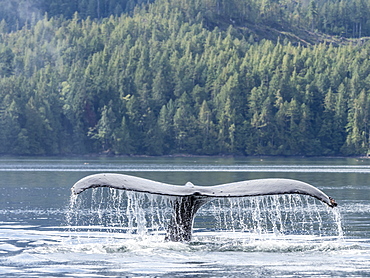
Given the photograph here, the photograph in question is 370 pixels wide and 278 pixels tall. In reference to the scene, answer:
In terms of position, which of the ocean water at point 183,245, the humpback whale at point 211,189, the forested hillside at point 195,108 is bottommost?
the ocean water at point 183,245

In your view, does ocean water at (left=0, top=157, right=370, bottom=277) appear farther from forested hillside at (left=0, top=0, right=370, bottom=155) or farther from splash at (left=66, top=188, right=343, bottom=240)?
forested hillside at (left=0, top=0, right=370, bottom=155)

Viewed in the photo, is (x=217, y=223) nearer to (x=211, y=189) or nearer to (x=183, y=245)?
(x=183, y=245)

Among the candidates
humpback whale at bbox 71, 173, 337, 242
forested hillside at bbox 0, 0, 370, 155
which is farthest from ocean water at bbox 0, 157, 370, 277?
forested hillside at bbox 0, 0, 370, 155

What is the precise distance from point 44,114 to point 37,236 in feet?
484

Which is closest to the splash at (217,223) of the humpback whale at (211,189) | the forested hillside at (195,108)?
the humpback whale at (211,189)

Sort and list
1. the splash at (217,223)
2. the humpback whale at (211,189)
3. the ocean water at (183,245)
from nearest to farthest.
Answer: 1. the humpback whale at (211,189)
2. the ocean water at (183,245)
3. the splash at (217,223)

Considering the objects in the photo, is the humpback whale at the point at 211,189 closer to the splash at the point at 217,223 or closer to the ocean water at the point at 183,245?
the ocean water at the point at 183,245

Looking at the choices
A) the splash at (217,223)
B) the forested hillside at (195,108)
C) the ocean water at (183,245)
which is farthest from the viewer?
the forested hillside at (195,108)

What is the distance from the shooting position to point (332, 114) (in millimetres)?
174625

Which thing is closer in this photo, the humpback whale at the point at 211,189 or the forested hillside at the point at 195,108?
the humpback whale at the point at 211,189

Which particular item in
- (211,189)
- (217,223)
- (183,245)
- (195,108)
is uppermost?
(195,108)

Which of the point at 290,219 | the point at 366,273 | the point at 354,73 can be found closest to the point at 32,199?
the point at 290,219

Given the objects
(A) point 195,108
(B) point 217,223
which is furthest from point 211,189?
(A) point 195,108

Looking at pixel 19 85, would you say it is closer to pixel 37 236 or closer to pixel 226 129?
pixel 226 129
